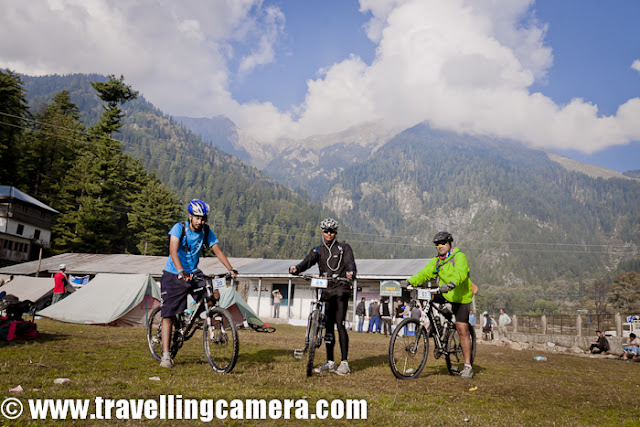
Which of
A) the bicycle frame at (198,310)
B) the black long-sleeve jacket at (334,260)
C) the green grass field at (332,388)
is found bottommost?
the green grass field at (332,388)

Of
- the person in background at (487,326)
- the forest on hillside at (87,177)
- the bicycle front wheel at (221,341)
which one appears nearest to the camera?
the bicycle front wheel at (221,341)

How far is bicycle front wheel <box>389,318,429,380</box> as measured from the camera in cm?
596

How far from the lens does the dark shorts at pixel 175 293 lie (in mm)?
5859

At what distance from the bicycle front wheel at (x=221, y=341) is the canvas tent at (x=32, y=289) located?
15.5 metres

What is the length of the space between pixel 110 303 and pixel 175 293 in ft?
35.9

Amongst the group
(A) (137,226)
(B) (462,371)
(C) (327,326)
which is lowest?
(B) (462,371)

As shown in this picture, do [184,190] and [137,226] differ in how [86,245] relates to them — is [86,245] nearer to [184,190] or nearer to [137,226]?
[137,226]

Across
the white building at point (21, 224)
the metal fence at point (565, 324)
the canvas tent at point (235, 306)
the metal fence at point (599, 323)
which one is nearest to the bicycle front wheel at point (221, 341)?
the canvas tent at point (235, 306)

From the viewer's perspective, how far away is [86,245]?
51.9 m

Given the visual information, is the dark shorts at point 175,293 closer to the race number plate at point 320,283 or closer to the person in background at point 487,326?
the race number plate at point 320,283

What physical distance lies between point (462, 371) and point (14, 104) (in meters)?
60.4

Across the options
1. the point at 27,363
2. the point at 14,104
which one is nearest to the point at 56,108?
the point at 14,104

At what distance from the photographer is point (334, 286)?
6109 millimetres

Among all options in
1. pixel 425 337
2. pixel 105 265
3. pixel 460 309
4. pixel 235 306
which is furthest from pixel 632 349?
pixel 105 265
